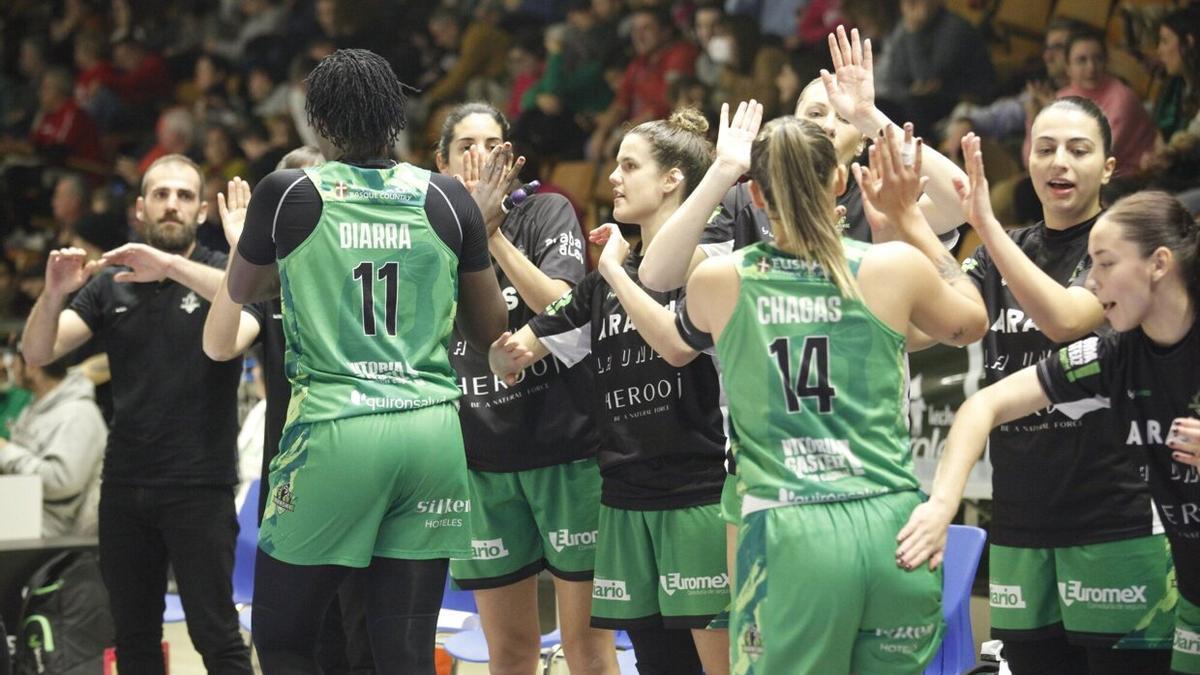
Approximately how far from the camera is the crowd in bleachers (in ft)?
25.6

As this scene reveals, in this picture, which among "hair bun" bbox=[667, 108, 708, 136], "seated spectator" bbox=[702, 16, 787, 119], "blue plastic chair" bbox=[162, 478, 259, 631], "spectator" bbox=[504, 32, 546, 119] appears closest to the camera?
"hair bun" bbox=[667, 108, 708, 136]

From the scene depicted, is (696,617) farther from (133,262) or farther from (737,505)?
(133,262)

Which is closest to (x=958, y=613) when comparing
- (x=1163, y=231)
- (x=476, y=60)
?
(x=1163, y=231)

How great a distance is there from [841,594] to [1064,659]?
44.3 inches

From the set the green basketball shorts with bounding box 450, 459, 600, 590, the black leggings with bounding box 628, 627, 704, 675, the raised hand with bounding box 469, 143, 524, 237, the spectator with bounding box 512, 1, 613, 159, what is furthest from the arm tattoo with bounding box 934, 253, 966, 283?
the spectator with bounding box 512, 1, 613, 159

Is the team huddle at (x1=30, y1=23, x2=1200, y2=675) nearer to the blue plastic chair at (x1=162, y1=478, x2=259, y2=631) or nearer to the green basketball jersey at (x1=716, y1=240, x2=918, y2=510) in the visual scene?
the green basketball jersey at (x1=716, y1=240, x2=918, y2=510)

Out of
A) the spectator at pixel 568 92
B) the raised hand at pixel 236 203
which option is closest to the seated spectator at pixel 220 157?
the spectator at pixel 568 92

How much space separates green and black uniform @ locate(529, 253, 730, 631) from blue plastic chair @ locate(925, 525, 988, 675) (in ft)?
3.23

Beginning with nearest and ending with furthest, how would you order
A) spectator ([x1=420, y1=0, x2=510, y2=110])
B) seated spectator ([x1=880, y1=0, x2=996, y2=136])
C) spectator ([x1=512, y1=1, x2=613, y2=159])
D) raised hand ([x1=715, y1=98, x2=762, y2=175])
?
raised hand ([x1=715, y1=98, x2=762, y2=175])
seated spectator ([x1=880, y1=0, x2=996, y2=136])
spectator ([x1=512, y1=1, x2=613, y2=159])
spectator ([x1=420, y1=0, x2=510, y2=110])

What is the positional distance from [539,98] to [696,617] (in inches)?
277

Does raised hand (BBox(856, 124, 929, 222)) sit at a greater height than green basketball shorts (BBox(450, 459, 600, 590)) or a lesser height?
greater

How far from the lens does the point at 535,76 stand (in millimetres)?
11148

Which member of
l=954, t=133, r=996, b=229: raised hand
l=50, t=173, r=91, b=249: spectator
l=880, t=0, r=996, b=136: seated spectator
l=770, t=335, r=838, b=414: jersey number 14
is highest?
l=50, t=173, r=91, b=249: spectator

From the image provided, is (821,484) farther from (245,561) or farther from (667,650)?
(245,561)
